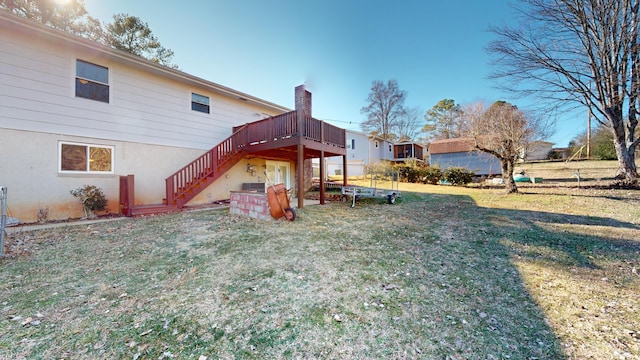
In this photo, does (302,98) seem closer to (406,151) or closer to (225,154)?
(225,154)

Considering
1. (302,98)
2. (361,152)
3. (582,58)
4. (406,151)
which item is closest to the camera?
(582,58)

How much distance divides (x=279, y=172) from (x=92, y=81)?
26.2 feet

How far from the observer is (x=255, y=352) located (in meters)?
2.08

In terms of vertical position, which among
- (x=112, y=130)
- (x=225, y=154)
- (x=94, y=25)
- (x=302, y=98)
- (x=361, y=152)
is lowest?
(x=225, y=154)

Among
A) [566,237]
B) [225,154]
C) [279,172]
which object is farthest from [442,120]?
[225,154]

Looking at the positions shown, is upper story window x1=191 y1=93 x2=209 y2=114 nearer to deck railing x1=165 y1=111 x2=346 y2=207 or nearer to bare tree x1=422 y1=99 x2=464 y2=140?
deck railing x1=165 y1=111 x2=346 y2=207

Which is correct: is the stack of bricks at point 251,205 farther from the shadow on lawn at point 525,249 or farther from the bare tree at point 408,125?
the bare tree at point 408,125

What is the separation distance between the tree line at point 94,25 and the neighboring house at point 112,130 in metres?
7.76

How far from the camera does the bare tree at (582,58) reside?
938 centimetres

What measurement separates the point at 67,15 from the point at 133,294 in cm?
1821

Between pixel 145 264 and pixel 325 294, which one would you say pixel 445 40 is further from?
pixel 145 264

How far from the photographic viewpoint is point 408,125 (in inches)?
1389

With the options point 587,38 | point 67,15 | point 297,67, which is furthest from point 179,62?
point 587,38

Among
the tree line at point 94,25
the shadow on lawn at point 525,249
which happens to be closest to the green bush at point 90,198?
the shadow on lawn at point 525,249
